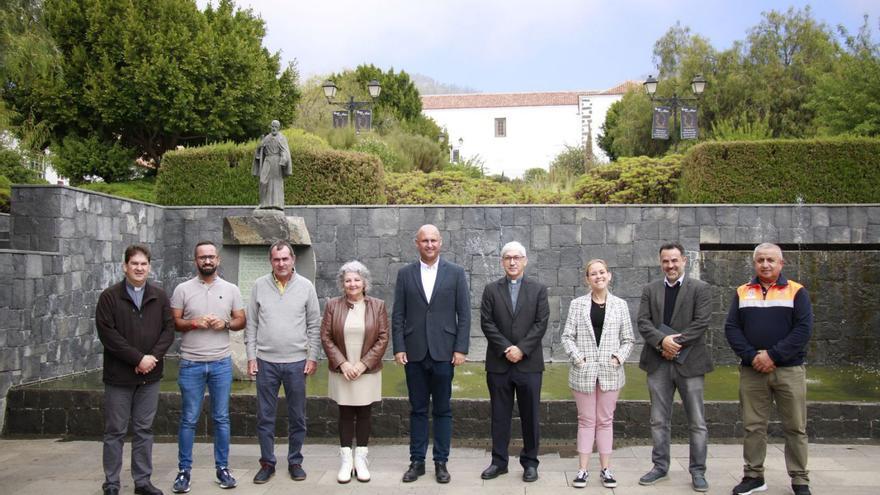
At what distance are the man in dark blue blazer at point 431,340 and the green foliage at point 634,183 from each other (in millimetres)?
8173

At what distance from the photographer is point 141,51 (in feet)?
54.0

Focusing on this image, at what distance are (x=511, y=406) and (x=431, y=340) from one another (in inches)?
29.5

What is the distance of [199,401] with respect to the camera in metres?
5.16

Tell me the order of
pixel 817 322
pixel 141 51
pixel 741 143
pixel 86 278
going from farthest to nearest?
1. pixel 141 51
2. pixel 741 143
3. pixel 817 322
4. pixel 86 278

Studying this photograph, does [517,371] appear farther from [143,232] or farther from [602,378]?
[143,232]

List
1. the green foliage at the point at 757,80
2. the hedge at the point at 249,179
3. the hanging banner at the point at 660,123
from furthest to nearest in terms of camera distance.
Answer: the green foliage at the point at 757,80
the hanging banner at the point at 660,123
the hedge at the point at 249,179

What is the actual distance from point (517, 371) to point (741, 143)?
735 cm

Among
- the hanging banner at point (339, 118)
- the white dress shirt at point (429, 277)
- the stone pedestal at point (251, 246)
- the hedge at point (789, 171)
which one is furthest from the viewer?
the hanging banner at point (339, 118)

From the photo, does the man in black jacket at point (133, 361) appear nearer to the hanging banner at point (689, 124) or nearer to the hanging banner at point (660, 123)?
the hanging banner at point (660, 123)

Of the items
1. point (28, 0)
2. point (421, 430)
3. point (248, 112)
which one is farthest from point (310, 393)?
point (248, 112)

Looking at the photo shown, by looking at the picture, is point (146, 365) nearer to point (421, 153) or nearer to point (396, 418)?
point (396, 418)

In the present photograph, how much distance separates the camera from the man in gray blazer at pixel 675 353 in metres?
Answer: 5.09

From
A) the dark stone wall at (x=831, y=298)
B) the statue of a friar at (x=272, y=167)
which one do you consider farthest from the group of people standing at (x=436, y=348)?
the dark stone wall at (x=831, y=298)

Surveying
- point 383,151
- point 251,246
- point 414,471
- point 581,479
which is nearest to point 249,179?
point 251,246
